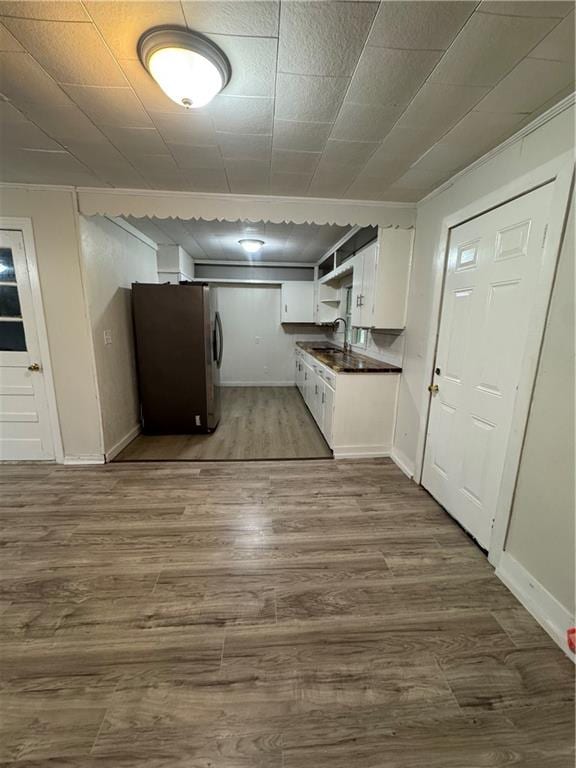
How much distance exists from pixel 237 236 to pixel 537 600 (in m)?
4.57

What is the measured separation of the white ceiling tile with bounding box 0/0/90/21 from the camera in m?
1.05

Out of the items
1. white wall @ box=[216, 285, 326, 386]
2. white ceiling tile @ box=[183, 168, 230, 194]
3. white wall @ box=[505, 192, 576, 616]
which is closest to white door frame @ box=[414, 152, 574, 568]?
white wall @ box=[505, 192, 576, 616]

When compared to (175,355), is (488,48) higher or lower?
higher

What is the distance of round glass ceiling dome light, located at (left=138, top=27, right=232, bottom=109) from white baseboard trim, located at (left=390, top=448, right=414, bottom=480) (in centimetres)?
292

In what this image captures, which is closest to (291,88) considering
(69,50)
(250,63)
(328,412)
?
(250,63)

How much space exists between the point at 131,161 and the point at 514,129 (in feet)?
7.93

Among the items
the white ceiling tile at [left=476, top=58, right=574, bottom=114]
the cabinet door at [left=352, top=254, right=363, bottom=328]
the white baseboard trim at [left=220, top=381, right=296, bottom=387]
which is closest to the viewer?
the white ceiling tile at [left=476, top=58, right=574, bottom=114]

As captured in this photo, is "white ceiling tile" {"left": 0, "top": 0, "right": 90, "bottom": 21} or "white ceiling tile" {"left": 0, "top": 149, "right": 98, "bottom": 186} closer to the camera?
"white ceiling tile" {"left": 0, "top": 0, "right": 90, "bottom": 21}

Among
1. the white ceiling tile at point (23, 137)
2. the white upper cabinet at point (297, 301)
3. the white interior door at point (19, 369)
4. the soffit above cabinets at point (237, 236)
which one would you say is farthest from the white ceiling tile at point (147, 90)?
the white upper cabinet at point (297, 301)

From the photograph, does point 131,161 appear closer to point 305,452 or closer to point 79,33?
point 79,33

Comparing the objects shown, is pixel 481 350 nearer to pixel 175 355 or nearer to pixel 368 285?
pixel 368 285

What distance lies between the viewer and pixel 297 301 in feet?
19.2

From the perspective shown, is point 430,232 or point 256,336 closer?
point 430,232

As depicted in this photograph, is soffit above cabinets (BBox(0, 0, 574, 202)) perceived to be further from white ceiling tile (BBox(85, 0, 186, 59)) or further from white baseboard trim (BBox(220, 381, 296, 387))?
white baseboard trim (BBox(220, 381, 296, 387))
